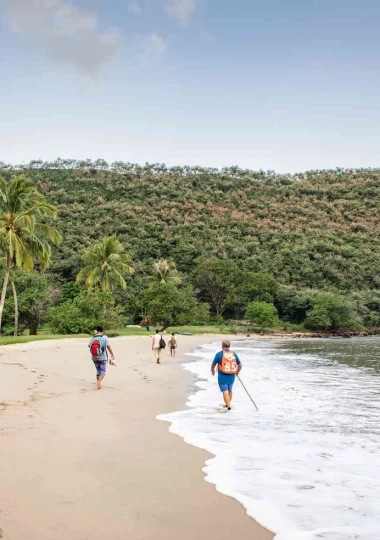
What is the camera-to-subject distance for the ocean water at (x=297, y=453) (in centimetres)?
416

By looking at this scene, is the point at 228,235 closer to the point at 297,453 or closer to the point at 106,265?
the point at 106,265

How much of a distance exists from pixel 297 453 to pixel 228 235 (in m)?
80.0

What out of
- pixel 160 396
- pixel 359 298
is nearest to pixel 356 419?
pixel 160 396

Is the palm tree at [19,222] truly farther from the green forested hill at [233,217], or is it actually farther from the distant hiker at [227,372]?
the green forested hill at [233,217]

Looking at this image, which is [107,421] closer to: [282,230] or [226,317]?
[226,317]

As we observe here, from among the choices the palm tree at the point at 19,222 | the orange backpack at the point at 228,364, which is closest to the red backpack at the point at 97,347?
the orange backpack at the point at 228,364

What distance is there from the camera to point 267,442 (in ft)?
22.1

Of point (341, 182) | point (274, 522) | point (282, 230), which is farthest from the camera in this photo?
point (341, 182)

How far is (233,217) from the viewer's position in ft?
305

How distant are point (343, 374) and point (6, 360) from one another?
457 inches

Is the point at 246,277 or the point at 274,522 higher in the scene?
the point at 246,277

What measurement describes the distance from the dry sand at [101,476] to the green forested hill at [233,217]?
57.7 metres

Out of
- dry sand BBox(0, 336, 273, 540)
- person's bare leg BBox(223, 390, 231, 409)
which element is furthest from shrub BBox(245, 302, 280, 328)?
person's bare leg BBox(223, 390, 231, 409)

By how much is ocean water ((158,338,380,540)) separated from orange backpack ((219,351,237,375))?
789 mm
